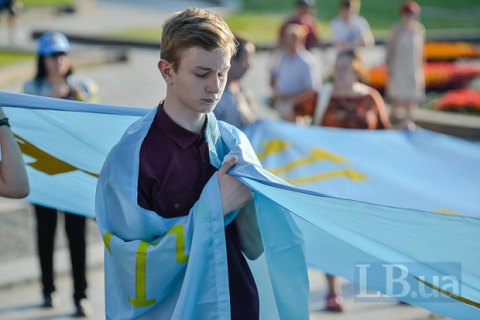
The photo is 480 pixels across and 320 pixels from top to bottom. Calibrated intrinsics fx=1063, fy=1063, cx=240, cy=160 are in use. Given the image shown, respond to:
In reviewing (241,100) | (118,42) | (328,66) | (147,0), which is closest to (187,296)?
(241,100)

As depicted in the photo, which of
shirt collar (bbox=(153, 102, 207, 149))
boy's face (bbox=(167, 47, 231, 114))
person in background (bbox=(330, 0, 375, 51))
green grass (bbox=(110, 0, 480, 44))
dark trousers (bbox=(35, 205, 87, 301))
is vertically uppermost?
green grass (bbox=(110, 0, 480, 44))

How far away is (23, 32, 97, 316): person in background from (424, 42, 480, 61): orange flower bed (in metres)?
13.5

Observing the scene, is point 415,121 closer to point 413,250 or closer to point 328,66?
point 328,66

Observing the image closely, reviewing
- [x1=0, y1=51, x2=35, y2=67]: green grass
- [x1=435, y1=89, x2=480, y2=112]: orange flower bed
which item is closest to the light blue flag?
[x1=435, y1=89, x2=480, y2=112]: orange flower bed

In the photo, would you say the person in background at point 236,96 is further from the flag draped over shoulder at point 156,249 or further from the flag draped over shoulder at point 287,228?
the flag draped over shoulder at point 156,249

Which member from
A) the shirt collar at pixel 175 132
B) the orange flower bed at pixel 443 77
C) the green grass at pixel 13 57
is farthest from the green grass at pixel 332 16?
the shirt collar at pixel 175 132

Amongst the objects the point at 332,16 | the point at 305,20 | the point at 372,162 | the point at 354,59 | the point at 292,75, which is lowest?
the point at 372,162

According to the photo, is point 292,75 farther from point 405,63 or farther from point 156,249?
point 156,249

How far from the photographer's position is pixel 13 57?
2048 cm

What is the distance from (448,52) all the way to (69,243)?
46.6ft

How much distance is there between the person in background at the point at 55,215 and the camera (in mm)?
7281

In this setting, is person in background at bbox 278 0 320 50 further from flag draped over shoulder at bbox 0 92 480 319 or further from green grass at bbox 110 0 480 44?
flag draped over shoulder at bbox 0 92 480 319

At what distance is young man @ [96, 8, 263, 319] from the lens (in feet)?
12.8

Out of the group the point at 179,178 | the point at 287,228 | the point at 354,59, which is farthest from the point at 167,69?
the point at 354,59
